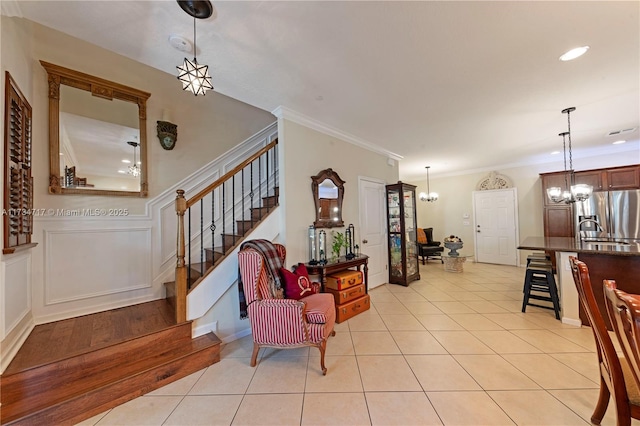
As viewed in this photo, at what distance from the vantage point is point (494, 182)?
21.4ft

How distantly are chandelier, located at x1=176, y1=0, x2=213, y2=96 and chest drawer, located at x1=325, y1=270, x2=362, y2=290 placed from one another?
8.13 ft

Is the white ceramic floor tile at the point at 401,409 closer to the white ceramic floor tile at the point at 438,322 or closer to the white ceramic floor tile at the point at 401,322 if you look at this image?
the white ceramic floor tile at the point at 401,322

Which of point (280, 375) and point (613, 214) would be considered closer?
point (280, 375)

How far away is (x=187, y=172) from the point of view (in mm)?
3410

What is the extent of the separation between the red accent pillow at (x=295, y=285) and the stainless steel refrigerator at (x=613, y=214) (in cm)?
531

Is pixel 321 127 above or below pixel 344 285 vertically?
above

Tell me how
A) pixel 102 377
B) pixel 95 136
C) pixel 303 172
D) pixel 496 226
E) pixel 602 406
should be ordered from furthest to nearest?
pixel 496 226 < pixel 303 172 < pixel 95 136 < pixel 102 377 < pixel 602 406

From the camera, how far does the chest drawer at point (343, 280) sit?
313 cm

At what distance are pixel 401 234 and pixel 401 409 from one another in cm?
338

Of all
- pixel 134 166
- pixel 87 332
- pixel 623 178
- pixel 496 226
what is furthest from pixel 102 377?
pixel 623 178

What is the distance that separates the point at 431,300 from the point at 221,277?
317 centimetres

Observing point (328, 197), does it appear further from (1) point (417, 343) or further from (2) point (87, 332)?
(2) point (87, 332)

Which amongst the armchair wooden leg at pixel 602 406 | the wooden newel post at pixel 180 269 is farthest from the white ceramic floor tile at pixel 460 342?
the wooden newel post at pixel 180 269

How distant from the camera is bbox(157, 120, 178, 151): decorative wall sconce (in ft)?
10.3
